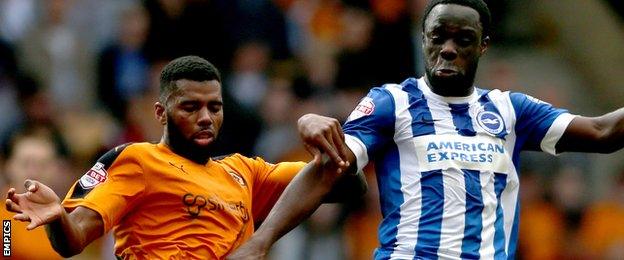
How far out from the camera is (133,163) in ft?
22.1

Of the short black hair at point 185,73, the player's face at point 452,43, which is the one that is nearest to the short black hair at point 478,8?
the player's face at point 452,43

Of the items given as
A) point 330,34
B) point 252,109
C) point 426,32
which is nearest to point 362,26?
point 330,34

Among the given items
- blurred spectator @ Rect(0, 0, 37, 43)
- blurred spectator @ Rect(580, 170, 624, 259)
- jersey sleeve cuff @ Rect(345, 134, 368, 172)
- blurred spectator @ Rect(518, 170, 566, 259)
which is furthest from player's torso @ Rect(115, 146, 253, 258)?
blurred spectator @ Rect(580, 170, 624, 259)

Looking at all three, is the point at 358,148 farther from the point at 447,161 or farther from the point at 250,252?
the point at 250,252

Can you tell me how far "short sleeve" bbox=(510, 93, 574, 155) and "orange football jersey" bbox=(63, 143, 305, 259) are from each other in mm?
1484

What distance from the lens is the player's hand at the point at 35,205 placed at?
6.10 meters

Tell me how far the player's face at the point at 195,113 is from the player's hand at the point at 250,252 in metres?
0.73

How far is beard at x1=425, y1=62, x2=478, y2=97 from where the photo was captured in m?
6.63

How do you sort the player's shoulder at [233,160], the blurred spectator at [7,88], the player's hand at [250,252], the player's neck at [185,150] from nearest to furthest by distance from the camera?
the player's hand at [250,252], the player's neck at [185,150], the player's shoulder at [233,160], the blurred spectator at [7,88]

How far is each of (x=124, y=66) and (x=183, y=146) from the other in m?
5.61

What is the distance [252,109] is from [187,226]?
220 inches

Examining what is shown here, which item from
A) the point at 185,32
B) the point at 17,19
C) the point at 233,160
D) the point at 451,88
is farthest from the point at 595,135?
the point at 17,19

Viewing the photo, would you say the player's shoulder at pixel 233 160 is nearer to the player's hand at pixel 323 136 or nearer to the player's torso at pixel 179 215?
the player's torso at pixel 179 215

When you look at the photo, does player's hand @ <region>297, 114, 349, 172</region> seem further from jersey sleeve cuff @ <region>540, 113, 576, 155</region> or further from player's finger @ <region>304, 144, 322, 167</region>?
jersey sleeve cuff @ <region>540, 113, 576, 155</region>
